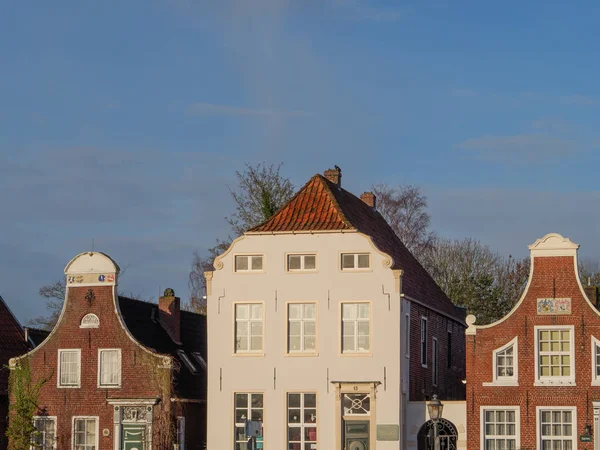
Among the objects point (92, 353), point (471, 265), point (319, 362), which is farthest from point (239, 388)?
point (471, 265)

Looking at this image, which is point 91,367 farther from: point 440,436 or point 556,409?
point 556,409

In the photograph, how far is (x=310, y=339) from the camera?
4128 centimetres

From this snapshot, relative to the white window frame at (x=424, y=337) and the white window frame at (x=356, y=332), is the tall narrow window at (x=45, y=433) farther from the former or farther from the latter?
the white window frame at (x=424, y=337)

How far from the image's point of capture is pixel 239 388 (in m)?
41.4

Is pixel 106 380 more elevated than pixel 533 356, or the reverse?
pixel 533 356

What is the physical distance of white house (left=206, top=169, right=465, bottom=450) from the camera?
40.4 metres

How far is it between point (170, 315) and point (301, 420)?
8196mm

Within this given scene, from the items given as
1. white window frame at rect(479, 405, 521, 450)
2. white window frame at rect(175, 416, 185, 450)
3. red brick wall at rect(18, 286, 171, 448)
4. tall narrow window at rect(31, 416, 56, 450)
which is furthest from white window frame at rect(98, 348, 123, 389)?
white window frame at rect(479, 405, 521, 450)

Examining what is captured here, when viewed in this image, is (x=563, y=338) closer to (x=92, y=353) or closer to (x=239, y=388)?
(x=239, y=388)

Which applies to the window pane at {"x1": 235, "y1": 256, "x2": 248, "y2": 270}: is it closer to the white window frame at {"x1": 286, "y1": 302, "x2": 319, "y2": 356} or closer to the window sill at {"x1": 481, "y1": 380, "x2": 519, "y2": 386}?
the white window frame at {"x1": 286, "y1": 302, "x2": 319, "y2": 356}

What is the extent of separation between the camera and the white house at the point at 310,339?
133ft

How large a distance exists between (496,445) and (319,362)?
629cm

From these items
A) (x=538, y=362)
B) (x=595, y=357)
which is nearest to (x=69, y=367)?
(x=538, y=362)

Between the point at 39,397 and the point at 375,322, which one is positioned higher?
the point at 375,322
